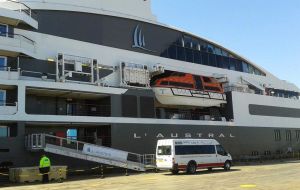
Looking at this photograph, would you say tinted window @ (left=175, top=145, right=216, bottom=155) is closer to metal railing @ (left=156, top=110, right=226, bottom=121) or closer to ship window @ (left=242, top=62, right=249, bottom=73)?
metal railing @ (left=156, top=110, right=226, bottom=121)

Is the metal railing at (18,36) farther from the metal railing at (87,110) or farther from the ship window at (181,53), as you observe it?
the ship window at (181,53)

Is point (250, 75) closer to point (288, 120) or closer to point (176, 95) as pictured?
point (288, 120)

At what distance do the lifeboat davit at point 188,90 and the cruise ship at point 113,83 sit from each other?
0.09 m

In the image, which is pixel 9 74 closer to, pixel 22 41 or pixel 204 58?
pixel 22 41

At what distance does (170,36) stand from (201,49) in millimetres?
4595

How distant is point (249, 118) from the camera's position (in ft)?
130

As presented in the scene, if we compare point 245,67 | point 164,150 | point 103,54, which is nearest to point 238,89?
point 245,67

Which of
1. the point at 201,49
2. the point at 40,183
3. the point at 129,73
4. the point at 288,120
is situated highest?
the point at 201,49

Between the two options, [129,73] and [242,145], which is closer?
[129,73]

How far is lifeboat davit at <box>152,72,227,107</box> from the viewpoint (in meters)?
31.9

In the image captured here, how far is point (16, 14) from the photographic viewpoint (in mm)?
24047

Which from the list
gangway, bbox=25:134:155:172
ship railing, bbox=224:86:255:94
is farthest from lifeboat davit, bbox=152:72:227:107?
gangway, bbox=25:134:155:172

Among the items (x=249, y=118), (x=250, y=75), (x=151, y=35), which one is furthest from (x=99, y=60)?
(x=250, y=75)

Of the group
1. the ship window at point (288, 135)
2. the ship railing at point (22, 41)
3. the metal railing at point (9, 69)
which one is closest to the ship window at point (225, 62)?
the ship window at point (288, 135)
